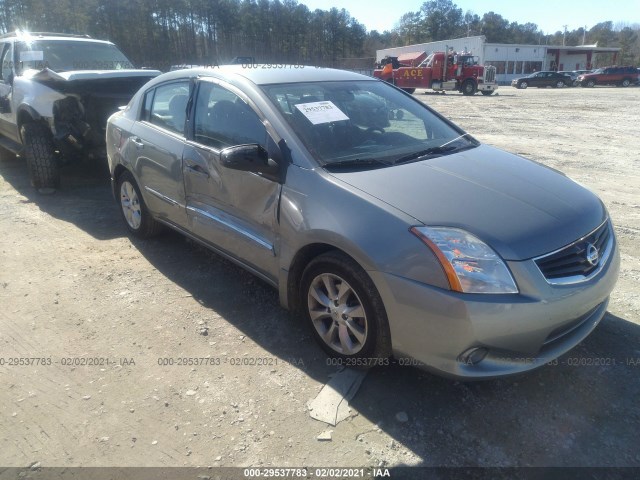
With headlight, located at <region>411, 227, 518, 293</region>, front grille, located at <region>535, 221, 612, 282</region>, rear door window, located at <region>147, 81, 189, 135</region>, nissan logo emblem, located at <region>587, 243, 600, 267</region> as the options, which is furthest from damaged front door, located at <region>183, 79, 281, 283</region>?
nissan logo emblem, located at <region>587, 243, 600, 267</region>

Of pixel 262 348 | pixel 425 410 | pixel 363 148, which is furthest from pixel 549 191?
pixel 262 348

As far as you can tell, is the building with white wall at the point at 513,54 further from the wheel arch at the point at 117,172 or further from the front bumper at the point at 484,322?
the front bumper at the point at 484,322

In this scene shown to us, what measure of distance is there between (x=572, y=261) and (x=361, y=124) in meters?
1.63

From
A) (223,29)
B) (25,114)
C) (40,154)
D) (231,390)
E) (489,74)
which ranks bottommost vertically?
(231,390)

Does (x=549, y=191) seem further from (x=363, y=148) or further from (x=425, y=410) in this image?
(x=425, y=410)

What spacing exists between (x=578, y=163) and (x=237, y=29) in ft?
187

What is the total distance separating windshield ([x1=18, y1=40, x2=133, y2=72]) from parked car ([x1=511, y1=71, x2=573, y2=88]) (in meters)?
39.6

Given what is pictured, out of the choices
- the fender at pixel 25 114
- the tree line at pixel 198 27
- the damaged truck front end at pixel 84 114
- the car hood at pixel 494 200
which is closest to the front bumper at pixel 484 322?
the car hood at pixel 494 200

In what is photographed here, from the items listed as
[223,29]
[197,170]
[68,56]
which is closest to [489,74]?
[68,56]

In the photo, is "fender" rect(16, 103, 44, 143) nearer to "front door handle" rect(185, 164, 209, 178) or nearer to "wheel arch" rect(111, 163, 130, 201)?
"wheel arch" rect(111, 163, 130, 201)

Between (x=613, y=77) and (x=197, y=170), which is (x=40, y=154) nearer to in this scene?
(x=197, y=170)

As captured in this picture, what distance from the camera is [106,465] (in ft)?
7.34

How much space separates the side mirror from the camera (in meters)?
2.85

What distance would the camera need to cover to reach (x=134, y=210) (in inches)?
187
